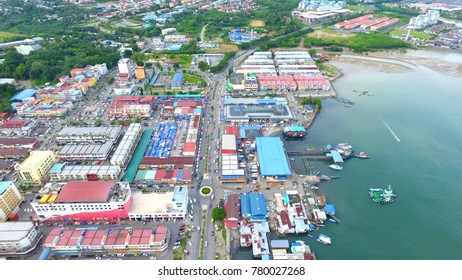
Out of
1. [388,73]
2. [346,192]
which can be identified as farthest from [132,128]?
[388,73]

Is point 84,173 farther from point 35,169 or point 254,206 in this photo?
point 254,206

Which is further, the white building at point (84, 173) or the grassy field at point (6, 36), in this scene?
the grassy field at point (6, 36)

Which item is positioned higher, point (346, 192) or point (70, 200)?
point (70, 200)

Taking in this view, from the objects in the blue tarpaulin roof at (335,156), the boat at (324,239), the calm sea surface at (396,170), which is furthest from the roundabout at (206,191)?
the blue tarpaulin roof at (335,156)

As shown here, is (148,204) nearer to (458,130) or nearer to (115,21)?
(458,130)

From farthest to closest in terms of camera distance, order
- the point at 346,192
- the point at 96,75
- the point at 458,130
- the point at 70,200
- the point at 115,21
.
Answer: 1. the point at 115,21
2. the point at 96,75
3. the point at 458,130
4. the point at 346,192
5. the point at 70,200

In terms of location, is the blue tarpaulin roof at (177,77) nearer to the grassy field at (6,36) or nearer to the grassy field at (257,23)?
the grassy field at (257,23)

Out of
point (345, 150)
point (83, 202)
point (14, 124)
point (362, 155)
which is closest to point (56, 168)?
point (83, 202)

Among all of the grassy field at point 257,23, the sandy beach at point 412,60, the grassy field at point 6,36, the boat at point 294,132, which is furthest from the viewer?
the grassy field at point 257,23
